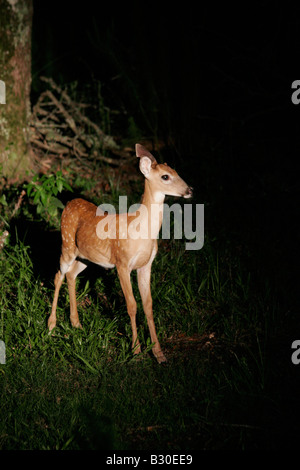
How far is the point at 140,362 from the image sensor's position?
4258 mm

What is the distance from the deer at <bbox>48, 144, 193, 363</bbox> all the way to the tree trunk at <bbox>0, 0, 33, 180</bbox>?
2.12 metres

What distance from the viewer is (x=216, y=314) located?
472cm

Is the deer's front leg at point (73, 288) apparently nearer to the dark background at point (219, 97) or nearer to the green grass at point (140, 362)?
the green grass at point (140, 362)

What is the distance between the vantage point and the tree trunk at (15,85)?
21.4 ft

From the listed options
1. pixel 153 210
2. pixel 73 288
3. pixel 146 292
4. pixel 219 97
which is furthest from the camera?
pixel 219 97

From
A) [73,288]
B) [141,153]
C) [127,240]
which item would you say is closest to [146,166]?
[141,153]

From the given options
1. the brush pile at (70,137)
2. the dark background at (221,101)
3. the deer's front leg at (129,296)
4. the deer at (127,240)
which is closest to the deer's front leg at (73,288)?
the deer at (127,240)

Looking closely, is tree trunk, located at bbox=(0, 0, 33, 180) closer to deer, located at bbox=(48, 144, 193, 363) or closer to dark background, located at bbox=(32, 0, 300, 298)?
dark background, located at bbox=(32, 0, 300, 298)

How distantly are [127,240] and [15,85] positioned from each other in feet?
11.3

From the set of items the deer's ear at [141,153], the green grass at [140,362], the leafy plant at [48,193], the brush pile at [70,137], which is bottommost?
the green grass at [140,362]

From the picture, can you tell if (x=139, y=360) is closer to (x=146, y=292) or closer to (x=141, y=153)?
(x=146, y=292)

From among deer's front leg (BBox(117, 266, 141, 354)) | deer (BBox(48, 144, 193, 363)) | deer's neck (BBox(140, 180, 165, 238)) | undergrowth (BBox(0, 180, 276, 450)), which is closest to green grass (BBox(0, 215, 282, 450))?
undergrowth (BBox(0, 180, 276, 450))

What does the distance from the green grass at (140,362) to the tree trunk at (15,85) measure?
148 centimetres
